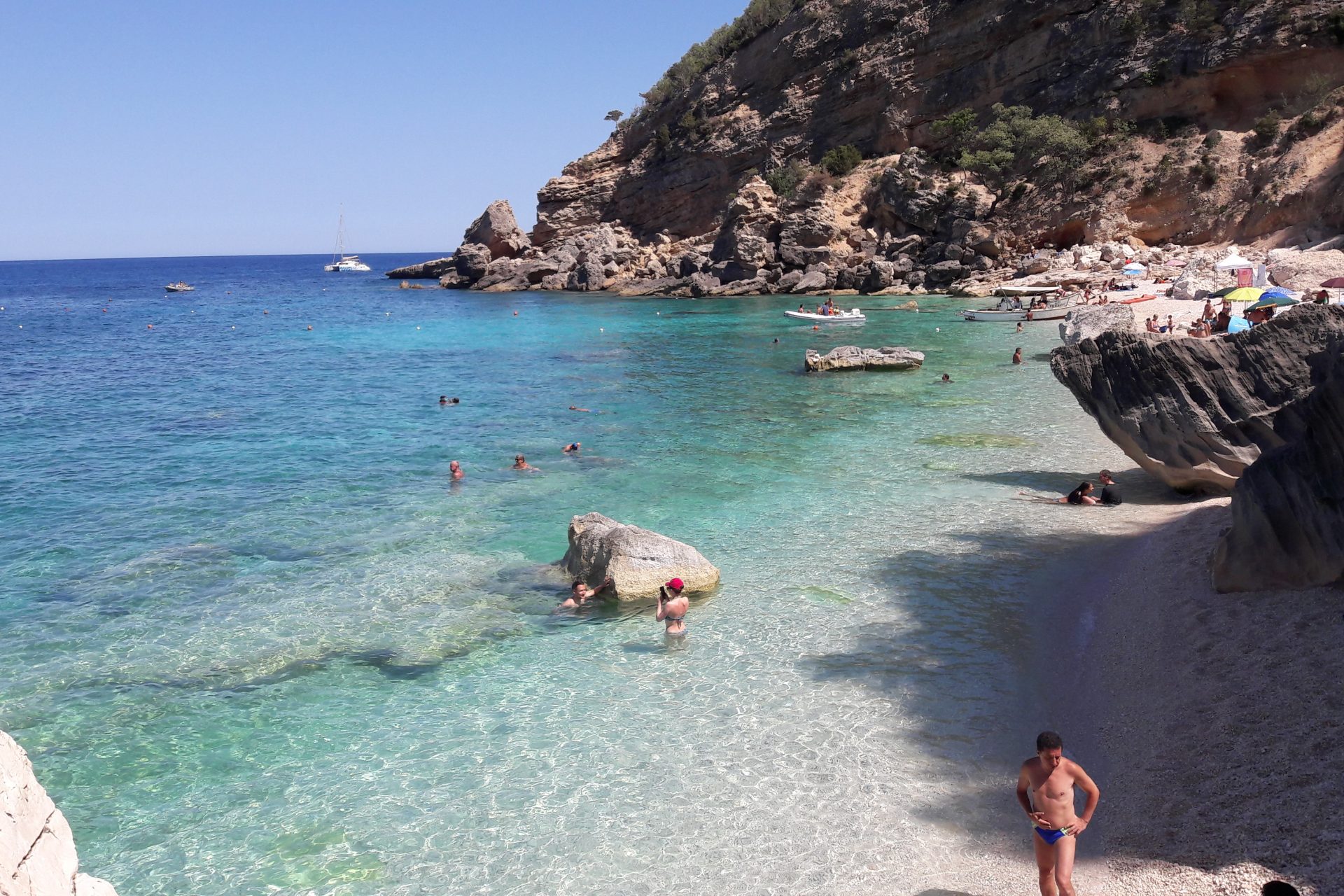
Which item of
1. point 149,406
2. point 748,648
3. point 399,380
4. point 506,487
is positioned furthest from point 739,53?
point 748,648

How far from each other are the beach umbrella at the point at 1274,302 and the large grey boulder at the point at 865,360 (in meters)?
9.59

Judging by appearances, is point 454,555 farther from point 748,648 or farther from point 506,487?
point 748,648

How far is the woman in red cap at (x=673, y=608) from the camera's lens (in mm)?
11055

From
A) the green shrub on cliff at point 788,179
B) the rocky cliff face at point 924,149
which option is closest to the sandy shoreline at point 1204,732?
the rocky cliff face at point 924,149

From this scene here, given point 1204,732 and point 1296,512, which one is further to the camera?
point 1296,512

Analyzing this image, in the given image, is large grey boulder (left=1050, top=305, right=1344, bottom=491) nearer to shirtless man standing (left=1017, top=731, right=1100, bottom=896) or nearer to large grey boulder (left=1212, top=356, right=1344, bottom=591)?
large grey boulder (left=1212, top=356, right=1344, bottom=591)

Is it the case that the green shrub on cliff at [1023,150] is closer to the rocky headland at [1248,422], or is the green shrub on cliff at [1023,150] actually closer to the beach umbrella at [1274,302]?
the beach umbrella at [1274,302]

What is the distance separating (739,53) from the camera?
80.0m

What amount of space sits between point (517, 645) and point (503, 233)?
3091 inches

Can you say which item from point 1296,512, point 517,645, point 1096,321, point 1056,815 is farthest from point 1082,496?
point 1096,321

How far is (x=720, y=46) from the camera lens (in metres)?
83.2

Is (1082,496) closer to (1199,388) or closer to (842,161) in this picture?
(1199,388)

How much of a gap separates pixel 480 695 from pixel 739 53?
3141 inches

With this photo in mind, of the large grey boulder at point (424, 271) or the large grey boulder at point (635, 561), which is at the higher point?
the large grey boulder at point (424, 271)
